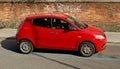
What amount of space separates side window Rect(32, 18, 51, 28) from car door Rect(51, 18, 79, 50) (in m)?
0.21

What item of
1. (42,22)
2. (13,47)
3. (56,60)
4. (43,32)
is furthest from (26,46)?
(56,60)

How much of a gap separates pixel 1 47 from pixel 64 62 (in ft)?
12.4

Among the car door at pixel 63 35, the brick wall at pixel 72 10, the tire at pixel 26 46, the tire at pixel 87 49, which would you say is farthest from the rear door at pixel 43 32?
the brick wall at pixel 72 10

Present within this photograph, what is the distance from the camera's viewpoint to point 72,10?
16.7 metres

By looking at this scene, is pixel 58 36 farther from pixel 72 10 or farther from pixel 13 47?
pixel 72 10

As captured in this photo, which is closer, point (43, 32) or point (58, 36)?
point (58, 36)

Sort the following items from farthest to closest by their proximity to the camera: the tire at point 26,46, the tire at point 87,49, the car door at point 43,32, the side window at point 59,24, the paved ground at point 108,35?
the paved ground at point 108,35
the tire at point 26,46
the car door at point 43,32
the side window at point 59,24
the tire at point 87,49

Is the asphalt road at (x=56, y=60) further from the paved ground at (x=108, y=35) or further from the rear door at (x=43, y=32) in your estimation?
the paved ground at (x=108, y=35)

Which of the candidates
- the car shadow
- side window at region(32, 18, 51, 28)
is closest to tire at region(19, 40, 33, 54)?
the car shadow

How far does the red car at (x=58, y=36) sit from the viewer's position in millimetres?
10992

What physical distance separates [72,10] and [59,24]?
18.3ft

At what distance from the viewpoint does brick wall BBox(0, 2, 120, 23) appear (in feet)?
53.3

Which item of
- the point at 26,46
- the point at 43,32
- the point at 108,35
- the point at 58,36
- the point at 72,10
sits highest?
the point at 72,10

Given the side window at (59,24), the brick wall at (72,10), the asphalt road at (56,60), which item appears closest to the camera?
the asphalt road at (56,60)
